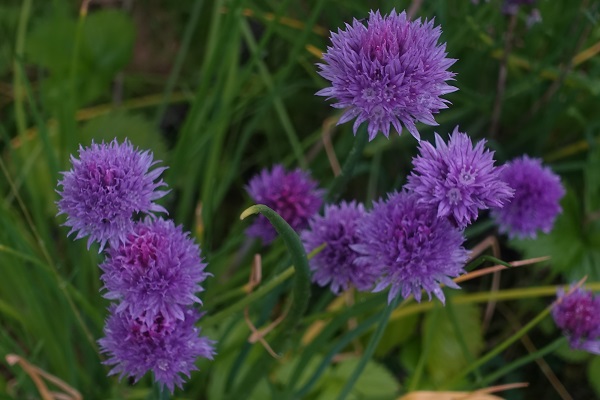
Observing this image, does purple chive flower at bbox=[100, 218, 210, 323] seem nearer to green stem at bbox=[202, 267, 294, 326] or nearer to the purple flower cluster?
the purple flower cluster

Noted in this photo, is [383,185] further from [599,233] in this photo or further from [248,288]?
[248,288]

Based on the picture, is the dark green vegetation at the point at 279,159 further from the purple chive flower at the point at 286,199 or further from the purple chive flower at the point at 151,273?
the purple chive flower at the point at 151,273

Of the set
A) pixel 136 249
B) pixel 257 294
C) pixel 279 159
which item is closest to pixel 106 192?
pixel 136 249

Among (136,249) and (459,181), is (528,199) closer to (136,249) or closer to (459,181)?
(459,181)

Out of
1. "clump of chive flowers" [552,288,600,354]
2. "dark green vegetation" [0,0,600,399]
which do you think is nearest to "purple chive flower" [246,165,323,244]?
"dark green vegetation" [0,0,600,399]

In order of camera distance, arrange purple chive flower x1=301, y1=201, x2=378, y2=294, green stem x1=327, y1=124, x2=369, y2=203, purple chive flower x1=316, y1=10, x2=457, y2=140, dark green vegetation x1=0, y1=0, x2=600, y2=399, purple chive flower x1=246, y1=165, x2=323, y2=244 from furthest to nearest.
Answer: dark green vegetation x1=0, y1=0, x2=600, y2=399 < purple chive flower x1=246, y1=165, x2=323, y2=244 < purple chive flower x1=301, y1=201, x2=378, y2=294 < green stem x1=327, y1=124, x2=369, y2=203 < purple chive flower x1=316, y1=10, x2=457, y2=140
